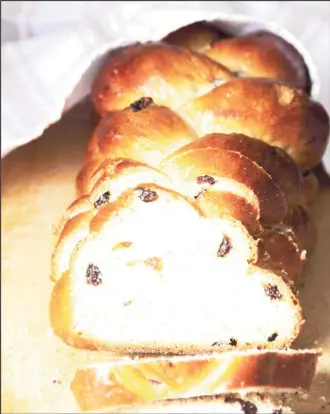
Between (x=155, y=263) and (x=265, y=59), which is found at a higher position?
(x=265, y=59)

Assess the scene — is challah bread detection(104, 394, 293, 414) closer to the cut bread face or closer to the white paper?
the cut bread face

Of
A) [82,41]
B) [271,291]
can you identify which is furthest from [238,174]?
[82,41]

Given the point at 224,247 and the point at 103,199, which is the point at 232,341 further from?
the point at 103,199

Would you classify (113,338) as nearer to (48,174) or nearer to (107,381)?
(107,381)

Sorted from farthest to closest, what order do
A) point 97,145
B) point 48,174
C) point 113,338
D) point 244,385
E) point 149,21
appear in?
point 48,174
point 149,21
point 97,145
point 113,338
point 244,385

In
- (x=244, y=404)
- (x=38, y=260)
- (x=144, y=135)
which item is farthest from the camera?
(x=38, y=260)

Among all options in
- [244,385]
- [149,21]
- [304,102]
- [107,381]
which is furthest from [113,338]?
[149,21]

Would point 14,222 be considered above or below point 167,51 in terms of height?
below
